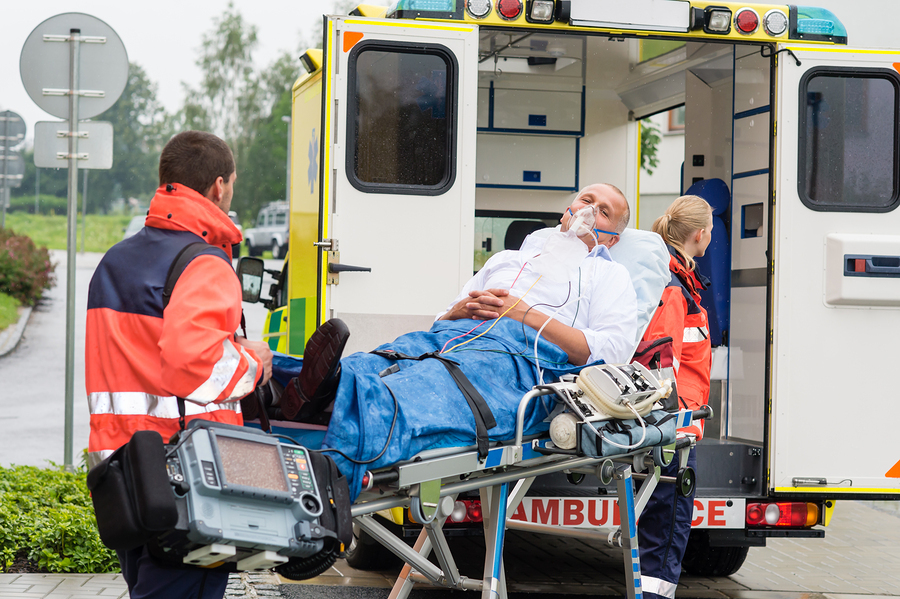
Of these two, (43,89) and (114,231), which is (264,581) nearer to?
(43,89)

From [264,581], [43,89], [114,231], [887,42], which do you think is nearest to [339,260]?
[264,581]

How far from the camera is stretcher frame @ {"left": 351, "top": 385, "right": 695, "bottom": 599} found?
120 inches

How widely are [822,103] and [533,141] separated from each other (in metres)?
3.32

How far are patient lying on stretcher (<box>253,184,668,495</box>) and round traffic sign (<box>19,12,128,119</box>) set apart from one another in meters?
3.38

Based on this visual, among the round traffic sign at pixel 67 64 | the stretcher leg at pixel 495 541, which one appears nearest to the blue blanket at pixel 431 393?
the stretcher leg at pixel 495 541

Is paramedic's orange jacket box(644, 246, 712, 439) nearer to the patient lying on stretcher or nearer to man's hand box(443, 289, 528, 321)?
the patient lying on stretcher

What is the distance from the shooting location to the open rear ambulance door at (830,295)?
4.70 metres

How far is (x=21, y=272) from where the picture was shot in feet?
68.0

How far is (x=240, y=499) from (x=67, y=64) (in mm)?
4942

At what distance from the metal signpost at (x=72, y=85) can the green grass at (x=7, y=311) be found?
40.9 feet

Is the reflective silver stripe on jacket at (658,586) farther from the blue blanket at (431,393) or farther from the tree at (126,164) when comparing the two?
the tree at (126,164)

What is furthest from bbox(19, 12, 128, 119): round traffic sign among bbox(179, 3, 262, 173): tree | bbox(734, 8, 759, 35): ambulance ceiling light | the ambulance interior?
bbox(179, 3, 262, 173): tree

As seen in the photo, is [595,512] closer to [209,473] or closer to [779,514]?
[779,514]

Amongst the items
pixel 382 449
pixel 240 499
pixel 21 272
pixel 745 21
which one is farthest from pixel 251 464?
pixel 21 272
